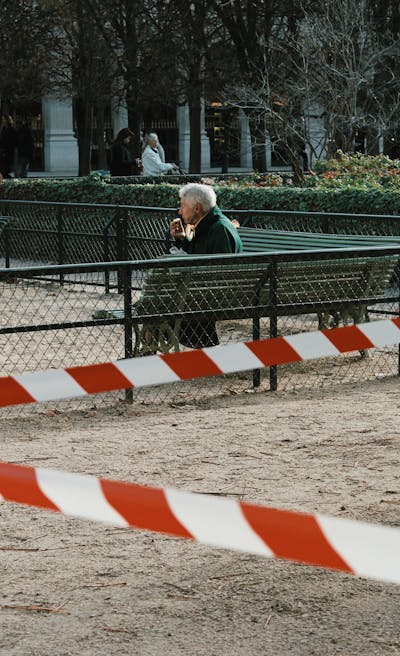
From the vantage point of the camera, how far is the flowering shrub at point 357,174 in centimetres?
1762

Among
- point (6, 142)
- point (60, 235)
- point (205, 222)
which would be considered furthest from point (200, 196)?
point (6, 142)

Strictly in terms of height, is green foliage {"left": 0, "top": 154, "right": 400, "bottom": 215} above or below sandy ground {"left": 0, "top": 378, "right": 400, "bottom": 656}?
above

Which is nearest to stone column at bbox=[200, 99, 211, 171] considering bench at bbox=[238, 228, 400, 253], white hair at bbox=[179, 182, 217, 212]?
bench at bbox=[238, 228, 400, 253]

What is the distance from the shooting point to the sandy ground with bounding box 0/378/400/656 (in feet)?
15.8

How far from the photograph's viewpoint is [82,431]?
8141mm

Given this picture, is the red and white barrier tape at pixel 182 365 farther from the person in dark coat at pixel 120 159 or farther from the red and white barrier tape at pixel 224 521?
the person in dark coat at pixel 120 159

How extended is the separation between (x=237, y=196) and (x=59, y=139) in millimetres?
40113

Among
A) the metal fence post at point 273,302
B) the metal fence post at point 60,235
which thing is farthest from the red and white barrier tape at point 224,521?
the metal fence post at point 60,235

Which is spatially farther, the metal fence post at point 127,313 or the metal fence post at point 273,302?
the metal fence post at point 273,302

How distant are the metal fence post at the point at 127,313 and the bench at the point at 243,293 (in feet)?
0.14

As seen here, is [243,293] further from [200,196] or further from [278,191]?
[278,191]

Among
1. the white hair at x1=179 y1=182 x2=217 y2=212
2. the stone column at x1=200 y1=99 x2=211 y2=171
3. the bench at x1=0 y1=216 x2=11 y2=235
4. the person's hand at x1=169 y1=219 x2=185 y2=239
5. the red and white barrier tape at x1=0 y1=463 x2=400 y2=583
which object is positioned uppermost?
the white hair at x1=179 y1=182 x2=217 y2=212

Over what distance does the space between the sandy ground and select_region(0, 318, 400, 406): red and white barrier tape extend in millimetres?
650

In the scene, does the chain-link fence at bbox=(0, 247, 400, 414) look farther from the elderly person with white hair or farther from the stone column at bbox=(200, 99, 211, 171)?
the stone column at bbox=(200, 99, 211, 171)
